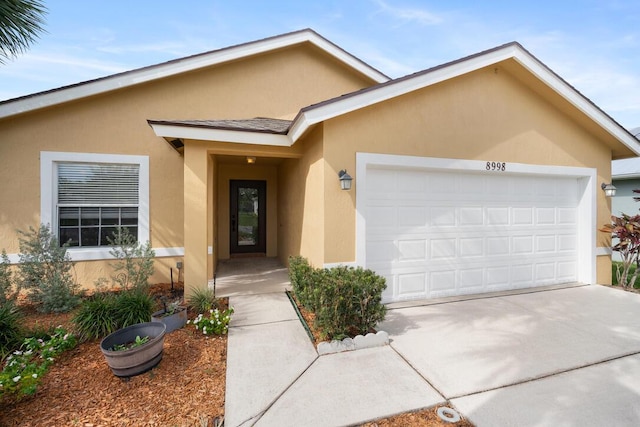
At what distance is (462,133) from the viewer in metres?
5.60

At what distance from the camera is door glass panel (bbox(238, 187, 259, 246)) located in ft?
30.5

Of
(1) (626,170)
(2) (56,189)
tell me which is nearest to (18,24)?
(2) (56,189)

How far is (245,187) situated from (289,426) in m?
7.74

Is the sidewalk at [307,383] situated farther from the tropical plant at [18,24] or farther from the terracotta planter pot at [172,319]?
the tropical plant at [18,24]

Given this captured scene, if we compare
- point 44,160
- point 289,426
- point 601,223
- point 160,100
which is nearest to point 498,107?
point 601,223

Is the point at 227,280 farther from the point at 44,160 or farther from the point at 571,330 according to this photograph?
the point at 571,330

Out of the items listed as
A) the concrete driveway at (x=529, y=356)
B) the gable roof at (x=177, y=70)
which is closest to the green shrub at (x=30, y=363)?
the concrete driveway at (x=529, y=356)

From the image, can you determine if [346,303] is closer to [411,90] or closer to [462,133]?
[411,90]

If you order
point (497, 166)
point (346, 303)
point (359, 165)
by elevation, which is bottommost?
point (346, 303)

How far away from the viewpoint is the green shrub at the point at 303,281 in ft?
13.8

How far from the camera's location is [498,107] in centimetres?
583

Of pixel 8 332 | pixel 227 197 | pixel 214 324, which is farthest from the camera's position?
pixel 227 197

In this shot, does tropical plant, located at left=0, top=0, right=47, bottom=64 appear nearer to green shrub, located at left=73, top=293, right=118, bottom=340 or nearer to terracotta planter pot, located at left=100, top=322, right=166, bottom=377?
green shrub, located at left=73, top=293, right=118, bottom=340

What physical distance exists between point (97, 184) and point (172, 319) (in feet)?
13.3
